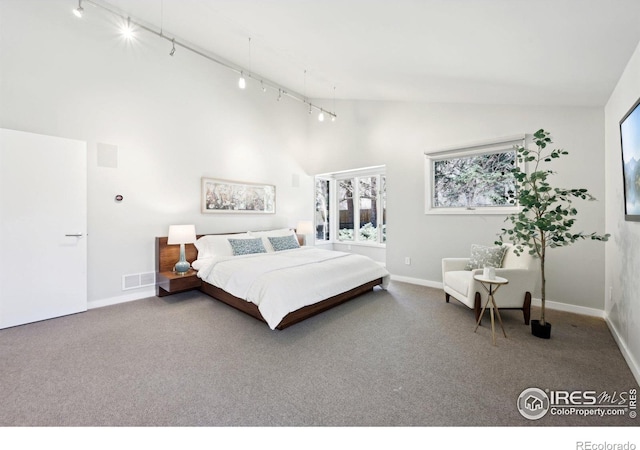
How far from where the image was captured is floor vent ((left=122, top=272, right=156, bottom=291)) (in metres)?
3.74

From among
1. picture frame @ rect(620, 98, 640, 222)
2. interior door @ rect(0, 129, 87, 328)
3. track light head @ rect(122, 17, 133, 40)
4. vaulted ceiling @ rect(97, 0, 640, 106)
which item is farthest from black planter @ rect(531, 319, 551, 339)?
track light head @ rect(122, 17, 133, 40)

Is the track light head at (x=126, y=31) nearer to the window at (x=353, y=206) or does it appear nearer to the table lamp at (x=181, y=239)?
the table lamp at (x=181, y=239)

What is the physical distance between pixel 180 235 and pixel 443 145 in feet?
14.0

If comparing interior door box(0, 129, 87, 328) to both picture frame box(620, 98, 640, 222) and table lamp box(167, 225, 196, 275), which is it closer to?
table lamp box(167, 225, 196, 275)

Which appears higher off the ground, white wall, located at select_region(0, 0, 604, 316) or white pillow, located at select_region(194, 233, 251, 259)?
white wall, located at select_region(0, 0, 604, 316)

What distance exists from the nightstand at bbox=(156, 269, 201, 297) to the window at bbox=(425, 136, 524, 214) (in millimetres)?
3809

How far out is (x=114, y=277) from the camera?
12.0ft

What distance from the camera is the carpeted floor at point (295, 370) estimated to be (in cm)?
159

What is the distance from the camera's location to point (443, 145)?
430cm

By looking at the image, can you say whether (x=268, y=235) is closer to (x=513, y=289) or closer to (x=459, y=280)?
(x=459, y=280)

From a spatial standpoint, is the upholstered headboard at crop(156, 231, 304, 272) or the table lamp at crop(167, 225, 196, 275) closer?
the table lamp at crop(167, 225, 196, 275)

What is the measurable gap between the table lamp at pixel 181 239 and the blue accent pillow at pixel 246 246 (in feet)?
2.03

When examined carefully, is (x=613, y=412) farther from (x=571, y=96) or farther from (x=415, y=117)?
(x=415, y=117)
